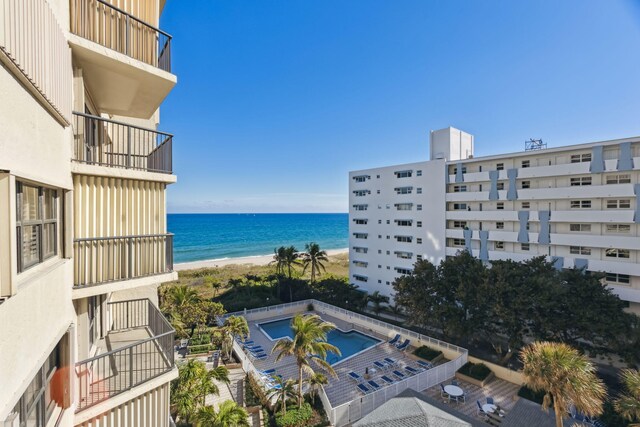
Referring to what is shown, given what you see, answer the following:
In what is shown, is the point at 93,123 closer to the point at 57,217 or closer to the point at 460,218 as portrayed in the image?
the point at 57,217

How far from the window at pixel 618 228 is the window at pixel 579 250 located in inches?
77.9

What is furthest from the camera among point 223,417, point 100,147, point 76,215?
point 223,417

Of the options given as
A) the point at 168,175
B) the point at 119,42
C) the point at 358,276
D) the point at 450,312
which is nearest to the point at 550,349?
the point at 450,312

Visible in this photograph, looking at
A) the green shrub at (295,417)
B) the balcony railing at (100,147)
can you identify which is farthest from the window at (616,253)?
the balcony railing at (100,147)

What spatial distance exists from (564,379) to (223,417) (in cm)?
1265

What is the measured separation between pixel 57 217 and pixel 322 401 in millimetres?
15700

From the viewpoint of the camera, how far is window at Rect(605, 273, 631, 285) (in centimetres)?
2319

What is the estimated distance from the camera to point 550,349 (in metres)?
12.7

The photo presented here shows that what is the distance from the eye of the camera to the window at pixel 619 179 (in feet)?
75.6

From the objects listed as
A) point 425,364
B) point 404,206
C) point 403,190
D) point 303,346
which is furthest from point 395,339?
point 403,190

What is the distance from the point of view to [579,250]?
2509 cm

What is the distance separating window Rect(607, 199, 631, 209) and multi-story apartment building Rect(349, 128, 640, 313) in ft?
0.18

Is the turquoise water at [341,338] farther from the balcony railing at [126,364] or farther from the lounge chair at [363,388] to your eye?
the balcony railing at [126,364]

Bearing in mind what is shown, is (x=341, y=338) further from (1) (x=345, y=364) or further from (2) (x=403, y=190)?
(2) (x=403, y=190)
